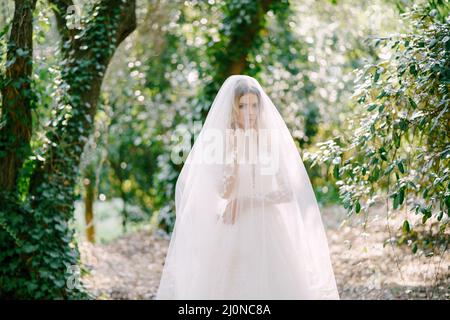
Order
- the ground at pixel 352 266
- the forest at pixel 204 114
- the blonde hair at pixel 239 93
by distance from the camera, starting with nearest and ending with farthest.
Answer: the blonde hair at pixel 239 93, the forest at pixel 204 114, the ground at pixel 352 266

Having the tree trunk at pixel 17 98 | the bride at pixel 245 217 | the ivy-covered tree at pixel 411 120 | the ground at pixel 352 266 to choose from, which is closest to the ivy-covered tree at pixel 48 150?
the tree trunk at pixel 17 98

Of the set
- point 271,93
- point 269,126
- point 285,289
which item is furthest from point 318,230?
point 271,93

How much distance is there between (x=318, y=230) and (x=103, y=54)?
291cm

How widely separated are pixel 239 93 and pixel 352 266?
3954 millimetres

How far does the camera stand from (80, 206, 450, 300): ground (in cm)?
532

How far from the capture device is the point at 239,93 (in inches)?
146

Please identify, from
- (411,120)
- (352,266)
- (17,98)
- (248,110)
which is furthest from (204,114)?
(248,110)

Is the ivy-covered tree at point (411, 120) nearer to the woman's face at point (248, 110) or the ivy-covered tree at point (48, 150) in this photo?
the woman's face at point (248, 110)

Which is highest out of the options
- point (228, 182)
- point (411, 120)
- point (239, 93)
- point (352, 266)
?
point (239, 93)

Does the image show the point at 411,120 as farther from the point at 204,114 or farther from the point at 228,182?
the point at 204,114

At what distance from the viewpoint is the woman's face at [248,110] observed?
12.0 feet

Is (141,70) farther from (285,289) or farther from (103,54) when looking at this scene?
(285,289)

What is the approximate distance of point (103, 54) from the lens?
554cm

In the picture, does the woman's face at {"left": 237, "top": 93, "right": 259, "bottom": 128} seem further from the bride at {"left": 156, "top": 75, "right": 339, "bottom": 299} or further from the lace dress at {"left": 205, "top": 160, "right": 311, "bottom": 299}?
the lace dress at {"left": 205, "top": 160, "right": 311, "bottom": 299}
